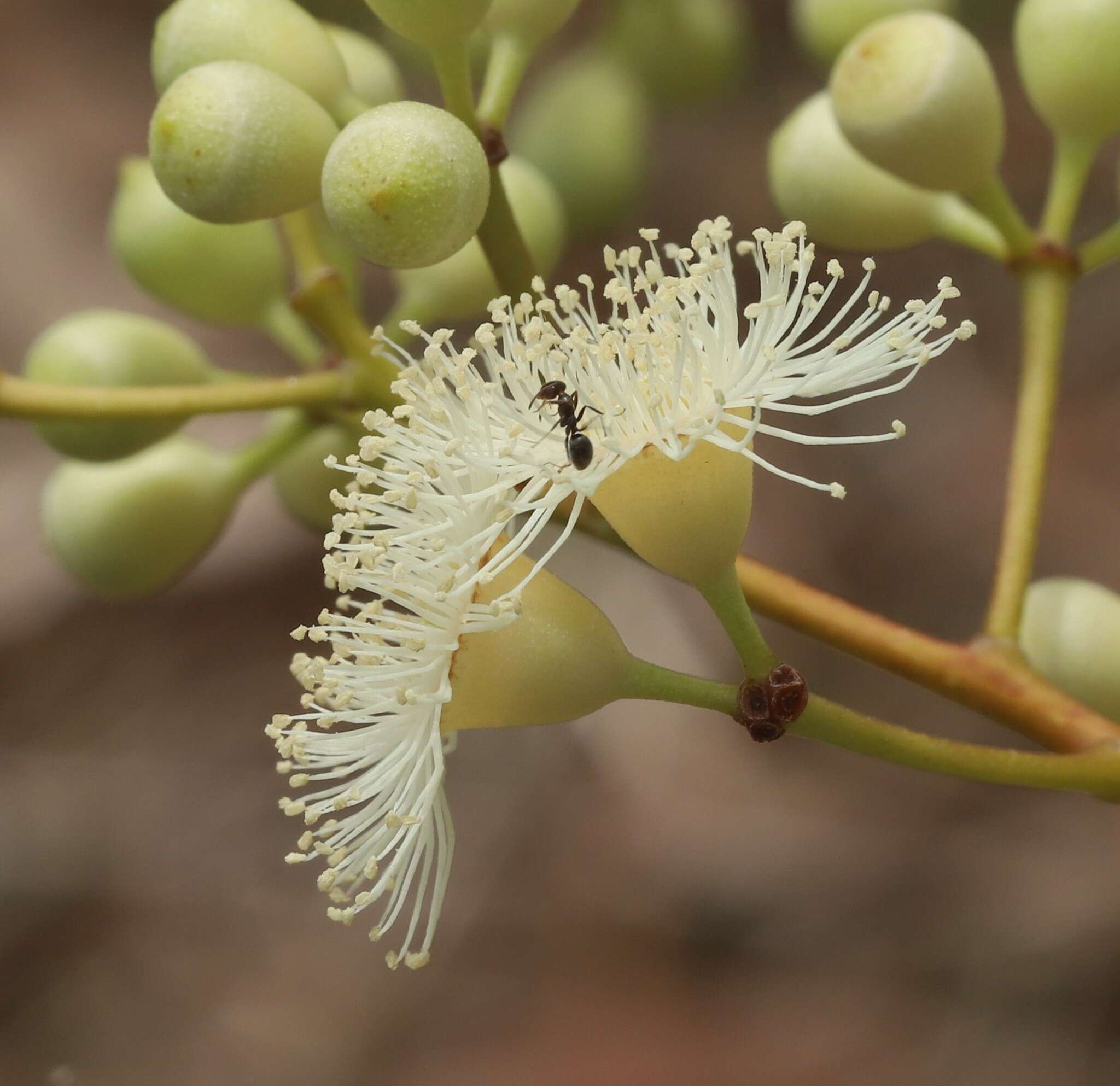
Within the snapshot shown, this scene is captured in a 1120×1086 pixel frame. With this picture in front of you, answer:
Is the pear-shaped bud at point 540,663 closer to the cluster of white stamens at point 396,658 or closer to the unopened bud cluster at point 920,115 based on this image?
the cluster of white stamens at point 396,658

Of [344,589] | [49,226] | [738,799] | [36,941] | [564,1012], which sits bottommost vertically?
[564,1012]

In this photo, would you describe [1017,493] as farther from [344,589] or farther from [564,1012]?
[564,1012]

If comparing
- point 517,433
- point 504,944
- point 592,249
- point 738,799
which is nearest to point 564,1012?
point 504,944

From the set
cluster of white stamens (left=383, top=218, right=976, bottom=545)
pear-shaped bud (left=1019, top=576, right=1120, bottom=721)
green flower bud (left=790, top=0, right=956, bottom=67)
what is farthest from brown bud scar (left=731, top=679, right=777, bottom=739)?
green flower bud (left=790, top=0, right=956, bottom=67)

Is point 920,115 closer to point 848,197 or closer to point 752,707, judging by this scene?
point 848,197

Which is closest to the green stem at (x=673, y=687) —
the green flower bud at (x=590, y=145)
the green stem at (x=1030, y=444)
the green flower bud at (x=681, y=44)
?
the green stem at (x=1030, y=444)

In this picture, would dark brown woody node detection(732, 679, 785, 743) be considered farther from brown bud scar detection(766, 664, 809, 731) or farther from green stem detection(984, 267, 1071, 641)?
green stem detection(984, 267, 1071, 641)

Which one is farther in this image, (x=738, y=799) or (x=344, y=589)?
(x=738, y=799)

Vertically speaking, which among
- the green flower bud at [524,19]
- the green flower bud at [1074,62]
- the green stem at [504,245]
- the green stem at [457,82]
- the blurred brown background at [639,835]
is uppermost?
the green flower bud at [524,19]
